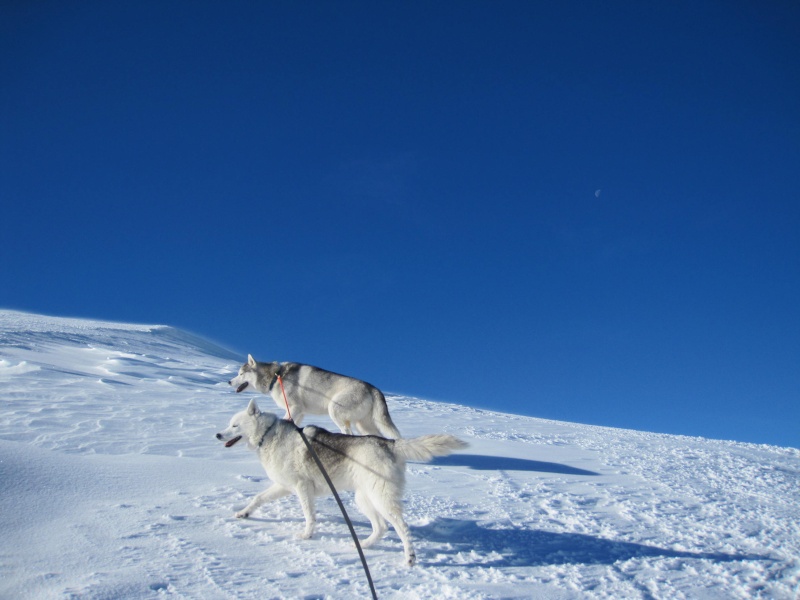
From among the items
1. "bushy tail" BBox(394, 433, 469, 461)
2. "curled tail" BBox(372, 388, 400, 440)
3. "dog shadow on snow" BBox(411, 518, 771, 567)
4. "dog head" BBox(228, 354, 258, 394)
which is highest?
"dog head" BBox(228, 354, 258, 394)

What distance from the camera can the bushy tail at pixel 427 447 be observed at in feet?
18.6

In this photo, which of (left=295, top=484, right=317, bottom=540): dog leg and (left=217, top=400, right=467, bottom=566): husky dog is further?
(left=295, top=484, right=317, bottom=540): dog leg

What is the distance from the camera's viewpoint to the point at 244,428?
656 centimetres

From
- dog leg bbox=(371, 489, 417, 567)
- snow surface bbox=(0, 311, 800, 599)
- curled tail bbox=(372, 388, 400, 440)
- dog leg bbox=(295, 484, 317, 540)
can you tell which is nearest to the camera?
snow surface bbox=(0, 311, 800, 599)

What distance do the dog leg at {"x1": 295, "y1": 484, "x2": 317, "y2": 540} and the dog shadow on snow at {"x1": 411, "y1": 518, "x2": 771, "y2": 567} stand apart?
1.24 m

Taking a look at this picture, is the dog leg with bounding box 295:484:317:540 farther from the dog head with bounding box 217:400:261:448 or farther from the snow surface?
the dog head with bounding box 217:400:261:448

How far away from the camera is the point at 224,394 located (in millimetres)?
17828

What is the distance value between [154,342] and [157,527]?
27.6m

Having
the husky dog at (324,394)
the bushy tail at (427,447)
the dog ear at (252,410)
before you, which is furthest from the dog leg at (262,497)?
the husky dog at (324,394)

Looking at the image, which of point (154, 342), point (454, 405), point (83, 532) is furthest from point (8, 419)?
point (154, 342)

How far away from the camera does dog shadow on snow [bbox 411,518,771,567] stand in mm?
5648

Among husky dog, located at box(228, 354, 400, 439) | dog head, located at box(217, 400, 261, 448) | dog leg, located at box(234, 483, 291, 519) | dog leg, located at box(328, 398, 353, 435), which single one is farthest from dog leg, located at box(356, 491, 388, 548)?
dog leg, located at box(328, 398, 353, 435)

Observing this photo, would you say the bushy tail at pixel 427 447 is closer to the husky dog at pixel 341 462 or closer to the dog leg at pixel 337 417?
the husky dog at pixel 341 462

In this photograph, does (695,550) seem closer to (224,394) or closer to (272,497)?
(272,497)
